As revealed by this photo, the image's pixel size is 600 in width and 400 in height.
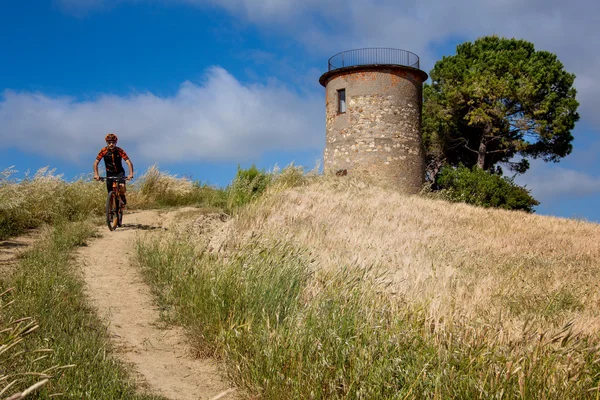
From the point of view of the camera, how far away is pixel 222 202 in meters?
15.3

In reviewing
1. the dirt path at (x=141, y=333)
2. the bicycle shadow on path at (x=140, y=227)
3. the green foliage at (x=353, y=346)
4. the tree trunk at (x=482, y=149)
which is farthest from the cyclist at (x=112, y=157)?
the tree trunk at (x=482, y=149)

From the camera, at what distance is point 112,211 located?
1129 centimetres

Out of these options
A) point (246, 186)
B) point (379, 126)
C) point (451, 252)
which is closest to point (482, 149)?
point (379, 126)

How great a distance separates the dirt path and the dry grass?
6.05 ft

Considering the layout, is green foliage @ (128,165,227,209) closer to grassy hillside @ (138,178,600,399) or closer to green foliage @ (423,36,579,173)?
grassy hillside @ (138,178,600,399)

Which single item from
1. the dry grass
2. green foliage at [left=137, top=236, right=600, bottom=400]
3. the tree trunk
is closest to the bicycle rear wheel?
the dry grass

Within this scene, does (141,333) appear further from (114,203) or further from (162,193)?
(162,193)

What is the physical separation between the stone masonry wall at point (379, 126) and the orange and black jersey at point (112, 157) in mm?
13999

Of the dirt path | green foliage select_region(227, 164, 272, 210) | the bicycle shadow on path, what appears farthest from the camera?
green foliage select_region(227, 164, 272, 210)

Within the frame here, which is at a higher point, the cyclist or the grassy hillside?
the cyclist

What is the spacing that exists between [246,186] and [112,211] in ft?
16.4

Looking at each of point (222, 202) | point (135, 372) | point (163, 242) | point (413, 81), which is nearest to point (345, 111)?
point (413, 81)

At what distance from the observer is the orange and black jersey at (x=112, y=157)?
36.9 ft

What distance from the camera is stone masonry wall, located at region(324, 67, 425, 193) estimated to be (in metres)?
24.4
